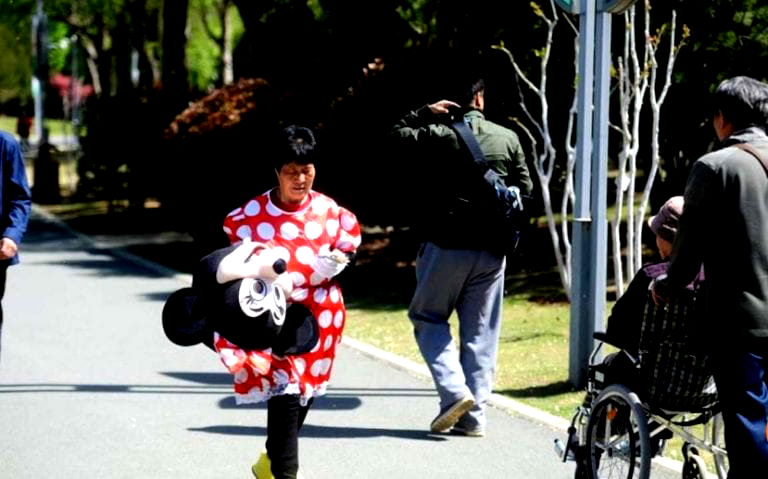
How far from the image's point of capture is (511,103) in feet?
45.4

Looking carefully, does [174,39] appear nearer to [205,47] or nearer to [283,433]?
[283,433]

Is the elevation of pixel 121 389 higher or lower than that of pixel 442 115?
lower

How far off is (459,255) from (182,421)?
191 cm

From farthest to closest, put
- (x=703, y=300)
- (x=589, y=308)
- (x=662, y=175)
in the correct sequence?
1. (x=662, y=175)
2. (x=589, y=308)
3. (x=703, y=300)

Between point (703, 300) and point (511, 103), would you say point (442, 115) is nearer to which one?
point (703, 300)

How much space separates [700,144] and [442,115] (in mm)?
7207

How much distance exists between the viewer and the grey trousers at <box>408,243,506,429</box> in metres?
7.54

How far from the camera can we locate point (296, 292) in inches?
243

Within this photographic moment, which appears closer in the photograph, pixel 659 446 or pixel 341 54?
pixel 659 446

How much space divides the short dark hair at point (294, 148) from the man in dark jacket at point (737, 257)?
1748 millimetres

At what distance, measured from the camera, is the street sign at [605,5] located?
8.06m

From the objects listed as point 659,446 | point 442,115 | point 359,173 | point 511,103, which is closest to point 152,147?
point 359,173

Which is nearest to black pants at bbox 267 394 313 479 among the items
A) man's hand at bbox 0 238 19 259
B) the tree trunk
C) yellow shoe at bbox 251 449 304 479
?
yellow shoe at bbox 251 449 304 479

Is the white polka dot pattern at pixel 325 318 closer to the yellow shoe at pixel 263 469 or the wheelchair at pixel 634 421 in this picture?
the yellow shoe at pixel 263 469
